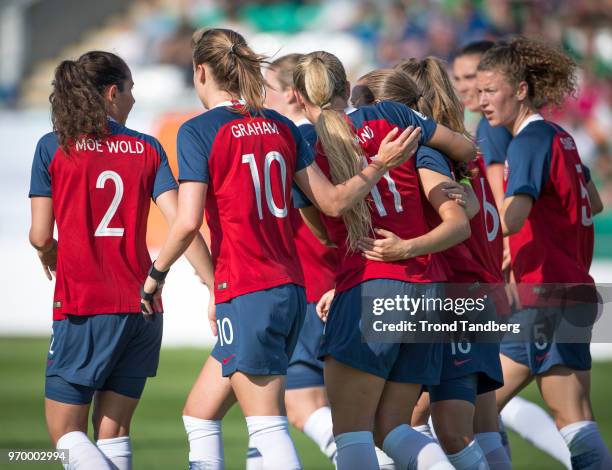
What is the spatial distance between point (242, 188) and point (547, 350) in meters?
1.99

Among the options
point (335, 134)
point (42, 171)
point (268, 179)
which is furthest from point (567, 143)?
point (42, 171)

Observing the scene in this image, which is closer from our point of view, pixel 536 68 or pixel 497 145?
pixel 536 68

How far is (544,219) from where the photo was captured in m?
5.46

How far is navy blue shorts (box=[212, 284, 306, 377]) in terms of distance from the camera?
13.8ft

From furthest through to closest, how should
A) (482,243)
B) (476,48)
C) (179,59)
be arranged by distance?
(179,59) < (476,48) < (482,243)

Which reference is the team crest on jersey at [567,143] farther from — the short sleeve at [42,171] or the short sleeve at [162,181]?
the short sleeve at [42,171]

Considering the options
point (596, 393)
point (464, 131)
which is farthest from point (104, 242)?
point (596, 393)

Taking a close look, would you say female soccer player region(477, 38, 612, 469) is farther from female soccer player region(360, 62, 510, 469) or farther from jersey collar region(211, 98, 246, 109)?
jersey collar region(211, 98, 246, 109)

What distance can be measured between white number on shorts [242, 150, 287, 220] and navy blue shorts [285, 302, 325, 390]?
4.68ft

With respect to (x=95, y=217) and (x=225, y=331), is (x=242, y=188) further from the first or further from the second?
(x=95, y=217)

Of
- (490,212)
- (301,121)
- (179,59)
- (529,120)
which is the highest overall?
(179,59)

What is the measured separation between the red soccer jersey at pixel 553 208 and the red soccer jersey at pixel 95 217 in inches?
78.0

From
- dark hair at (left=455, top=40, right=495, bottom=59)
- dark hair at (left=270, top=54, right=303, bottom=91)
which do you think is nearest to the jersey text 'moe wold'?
dark hair at (left=270, top=54, right=303, bottom=91)

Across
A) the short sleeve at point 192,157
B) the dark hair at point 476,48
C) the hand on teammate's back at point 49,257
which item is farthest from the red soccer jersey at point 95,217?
the dark hair at point 476,48
